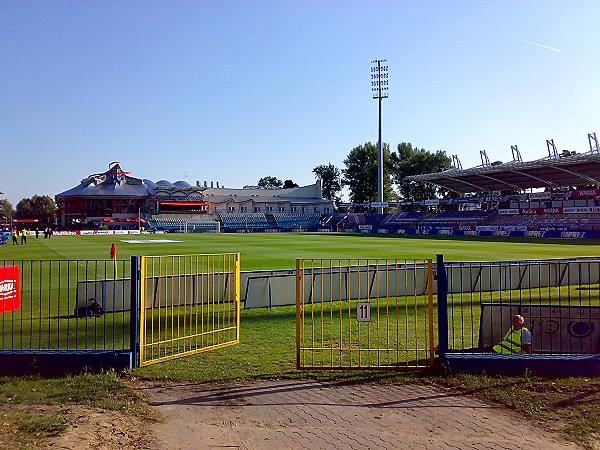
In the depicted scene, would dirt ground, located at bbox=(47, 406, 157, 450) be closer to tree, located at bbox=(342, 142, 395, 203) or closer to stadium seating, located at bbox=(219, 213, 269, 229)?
Result: stadium seating, located at bbox=(219, 213, 269, 229)

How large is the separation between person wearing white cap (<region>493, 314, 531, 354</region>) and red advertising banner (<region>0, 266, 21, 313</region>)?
10.3 m

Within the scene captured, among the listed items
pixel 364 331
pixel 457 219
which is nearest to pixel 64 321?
pixel 364 331

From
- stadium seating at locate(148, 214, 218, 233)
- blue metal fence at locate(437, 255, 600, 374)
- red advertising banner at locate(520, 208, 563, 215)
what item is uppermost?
red advertising banner at locate(520, 208, 563, 215)

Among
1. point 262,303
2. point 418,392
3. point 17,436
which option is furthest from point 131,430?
point 262,303

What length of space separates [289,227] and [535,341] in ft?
319

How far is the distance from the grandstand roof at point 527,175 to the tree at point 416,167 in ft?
120

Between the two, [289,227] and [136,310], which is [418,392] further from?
[289,227]

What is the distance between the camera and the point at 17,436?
18.8 ft

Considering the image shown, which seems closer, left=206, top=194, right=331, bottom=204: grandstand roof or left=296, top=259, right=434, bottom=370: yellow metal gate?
left=296, top=259, right=434, bottom=370: yellow metal gate

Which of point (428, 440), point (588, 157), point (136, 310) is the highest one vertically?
point (588, 157)

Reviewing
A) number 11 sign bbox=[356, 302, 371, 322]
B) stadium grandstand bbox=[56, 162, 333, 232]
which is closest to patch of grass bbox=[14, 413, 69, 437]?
number 11 sign bbox=[356, 302, 371, 322]

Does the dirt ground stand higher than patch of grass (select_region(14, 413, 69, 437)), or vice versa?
patch of grass (select_region(14, 413, 69, 437))

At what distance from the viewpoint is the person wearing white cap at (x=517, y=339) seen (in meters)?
8.52

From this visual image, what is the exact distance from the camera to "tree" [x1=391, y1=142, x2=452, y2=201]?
408ft
